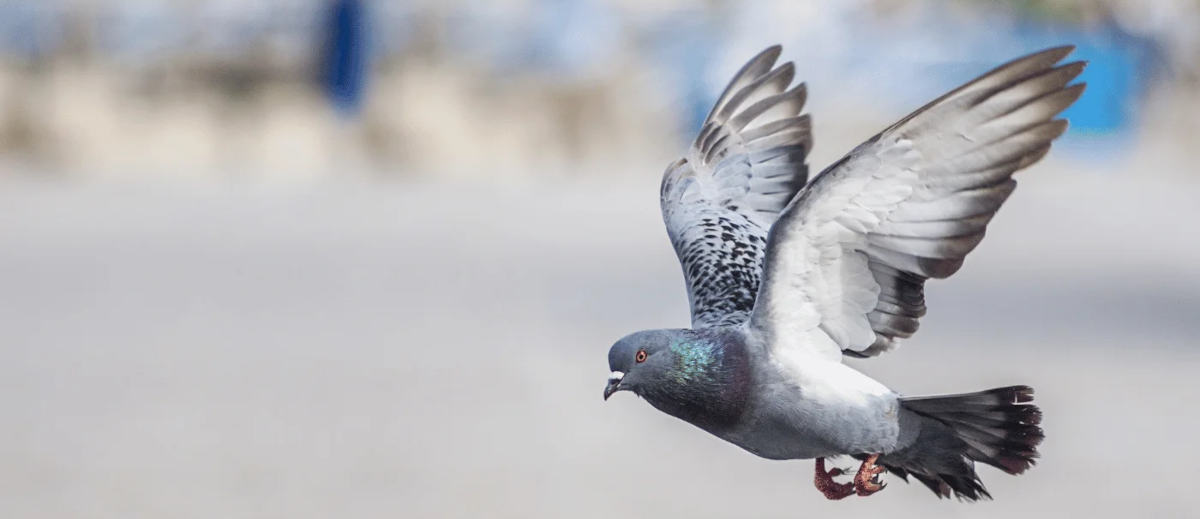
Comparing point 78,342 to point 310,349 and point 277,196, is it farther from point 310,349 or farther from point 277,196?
point 277,196

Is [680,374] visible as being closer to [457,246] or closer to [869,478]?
[869,478]

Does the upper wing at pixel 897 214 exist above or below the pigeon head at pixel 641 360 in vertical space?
above

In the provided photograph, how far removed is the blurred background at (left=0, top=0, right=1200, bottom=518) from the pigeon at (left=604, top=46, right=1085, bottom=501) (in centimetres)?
547

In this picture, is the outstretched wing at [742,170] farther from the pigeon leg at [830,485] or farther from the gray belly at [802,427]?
the gray belly at [802,427]

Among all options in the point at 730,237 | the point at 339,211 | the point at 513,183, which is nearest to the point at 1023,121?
the point at 730,237

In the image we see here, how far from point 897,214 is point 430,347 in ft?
32.1

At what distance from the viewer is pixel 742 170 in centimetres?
567

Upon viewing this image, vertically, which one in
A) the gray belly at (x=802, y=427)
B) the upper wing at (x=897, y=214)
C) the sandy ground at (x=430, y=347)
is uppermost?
the upper wing at (x=897, y=214)

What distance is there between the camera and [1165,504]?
9805 mm

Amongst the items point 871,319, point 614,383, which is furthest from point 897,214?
point 614,383

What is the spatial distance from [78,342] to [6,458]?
3.25 metres

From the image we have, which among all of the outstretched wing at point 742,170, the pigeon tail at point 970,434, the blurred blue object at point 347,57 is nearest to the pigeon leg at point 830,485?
the pigeon tail at point 970,434

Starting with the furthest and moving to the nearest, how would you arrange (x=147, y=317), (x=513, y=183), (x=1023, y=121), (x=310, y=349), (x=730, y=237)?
(x=513, y=183) < (x=147, y=317) < (x=310, y=349) < (x=730, y=237) < (x=1023, y=121)

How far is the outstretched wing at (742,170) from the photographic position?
523 cm
